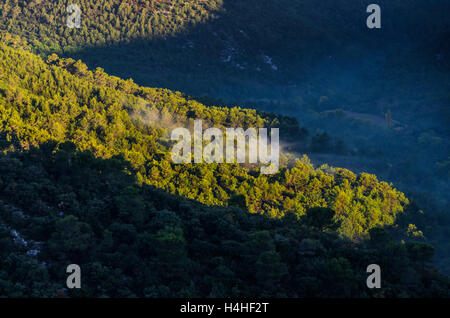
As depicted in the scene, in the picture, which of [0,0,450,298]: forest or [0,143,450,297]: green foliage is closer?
[0,143,450,297]: green foliage

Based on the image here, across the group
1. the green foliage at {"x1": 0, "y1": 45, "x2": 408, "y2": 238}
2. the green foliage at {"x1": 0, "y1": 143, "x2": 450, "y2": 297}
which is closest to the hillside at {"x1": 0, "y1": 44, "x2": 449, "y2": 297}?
the green foliage at {"x1": 0, "y1": 143, "x2": 450, "y2": 297}

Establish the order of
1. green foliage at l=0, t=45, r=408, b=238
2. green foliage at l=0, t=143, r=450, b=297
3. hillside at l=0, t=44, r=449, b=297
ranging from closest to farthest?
green foliage at l=0, t=143, r=450, b=297 → hillside at l=0, t=44, r=449, b=297 → green foliage at l=0, t=45, r=408, b=238

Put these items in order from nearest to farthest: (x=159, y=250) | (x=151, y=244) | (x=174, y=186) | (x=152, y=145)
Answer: (x=159, y=250), (x=151, y=244), (x=174, y=186), (x=152, y=145)

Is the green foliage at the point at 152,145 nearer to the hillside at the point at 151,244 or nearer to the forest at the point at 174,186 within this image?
the forest at the point at 174,186

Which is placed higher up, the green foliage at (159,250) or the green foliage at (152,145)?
the green foliage at (152,145)

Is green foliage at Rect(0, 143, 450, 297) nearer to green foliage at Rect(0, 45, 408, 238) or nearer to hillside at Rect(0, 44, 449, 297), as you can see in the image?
hillside at Rect(0, 44, 449, 297)

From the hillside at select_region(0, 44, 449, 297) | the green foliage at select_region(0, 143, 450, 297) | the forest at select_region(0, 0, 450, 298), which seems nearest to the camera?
the green foliage at select_region(0, 143, 450, 297)

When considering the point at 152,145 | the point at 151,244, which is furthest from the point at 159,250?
the point at 152,145

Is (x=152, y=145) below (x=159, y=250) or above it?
above

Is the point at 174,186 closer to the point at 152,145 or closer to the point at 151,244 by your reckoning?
the point at 152,145

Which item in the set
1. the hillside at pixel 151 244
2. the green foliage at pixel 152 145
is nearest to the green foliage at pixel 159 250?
the hillside at pixel 151 244

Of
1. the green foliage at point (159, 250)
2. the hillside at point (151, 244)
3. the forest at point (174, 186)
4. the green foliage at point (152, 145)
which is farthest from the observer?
the green foliage at point (152, 145)
